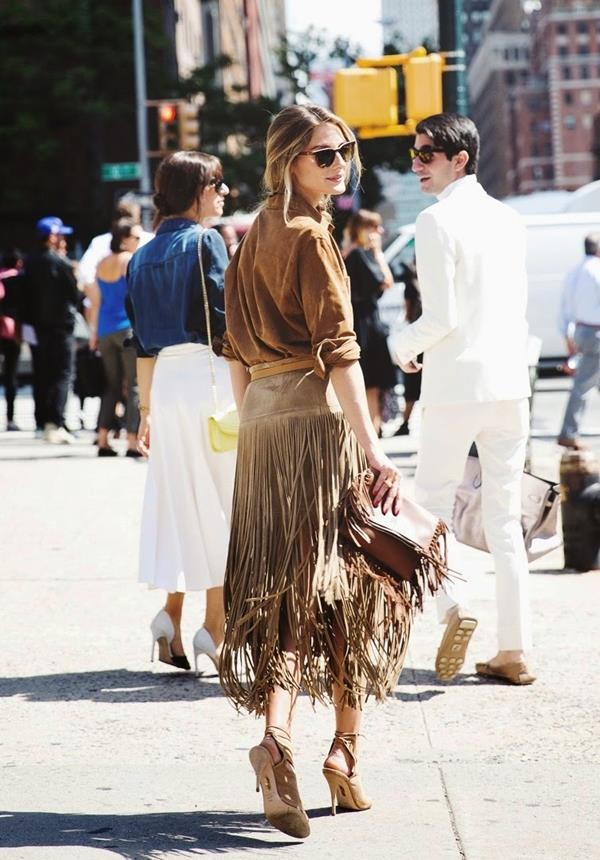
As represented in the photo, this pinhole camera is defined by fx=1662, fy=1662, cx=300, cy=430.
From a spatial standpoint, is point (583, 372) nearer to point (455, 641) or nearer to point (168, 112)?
point (455, 641)

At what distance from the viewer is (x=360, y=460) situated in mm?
4383

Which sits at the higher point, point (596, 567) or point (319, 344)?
point (319, 344)

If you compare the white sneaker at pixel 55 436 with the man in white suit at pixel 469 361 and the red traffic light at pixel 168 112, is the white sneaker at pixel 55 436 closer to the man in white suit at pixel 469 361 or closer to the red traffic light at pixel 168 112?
the red traffic light at pixel 168 112

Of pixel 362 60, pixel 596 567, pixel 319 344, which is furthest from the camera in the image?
pixel 362 60

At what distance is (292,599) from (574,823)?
0.91 m

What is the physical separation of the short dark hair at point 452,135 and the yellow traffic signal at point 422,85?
8.38 meters

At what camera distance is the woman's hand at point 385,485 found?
4254mm

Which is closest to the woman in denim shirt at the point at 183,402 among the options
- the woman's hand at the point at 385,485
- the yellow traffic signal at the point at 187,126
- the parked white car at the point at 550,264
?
the woman's hand at the point at 385,485

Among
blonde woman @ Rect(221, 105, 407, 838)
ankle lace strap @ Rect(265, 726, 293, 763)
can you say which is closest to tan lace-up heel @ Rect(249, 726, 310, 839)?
ankle lace strap @ Rect(265, 726, 293, 763)

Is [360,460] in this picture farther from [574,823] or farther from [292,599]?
[574,823]

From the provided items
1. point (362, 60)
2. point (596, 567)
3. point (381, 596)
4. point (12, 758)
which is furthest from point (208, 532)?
point (362, 60)

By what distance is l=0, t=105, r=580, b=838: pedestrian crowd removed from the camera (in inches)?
168

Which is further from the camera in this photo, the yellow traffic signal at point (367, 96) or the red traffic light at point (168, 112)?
the red traffic light at point (168, 112)

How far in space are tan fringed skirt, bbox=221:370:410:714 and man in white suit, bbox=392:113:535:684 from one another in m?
1.36
